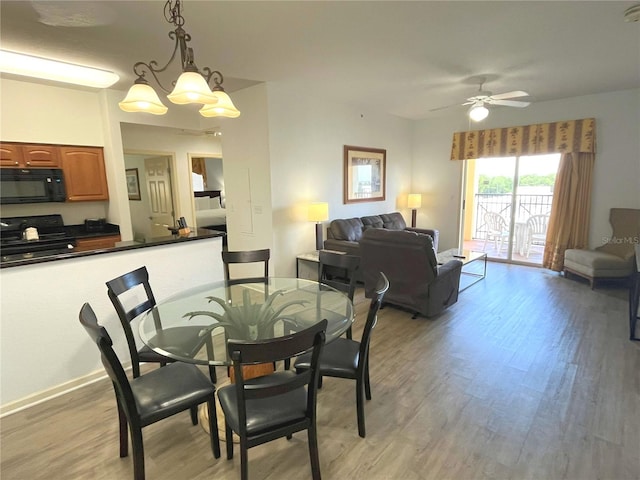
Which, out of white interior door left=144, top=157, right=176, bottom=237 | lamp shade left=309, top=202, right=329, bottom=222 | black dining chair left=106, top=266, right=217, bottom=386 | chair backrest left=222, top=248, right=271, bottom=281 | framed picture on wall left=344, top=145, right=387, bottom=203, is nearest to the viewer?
black dining chair left=106, top=266, right=217, bottom=386

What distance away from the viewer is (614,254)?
460 cm

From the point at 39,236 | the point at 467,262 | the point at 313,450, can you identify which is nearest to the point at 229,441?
the point at 313,450

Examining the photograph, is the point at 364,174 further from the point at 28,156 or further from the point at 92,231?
the point at 28,156

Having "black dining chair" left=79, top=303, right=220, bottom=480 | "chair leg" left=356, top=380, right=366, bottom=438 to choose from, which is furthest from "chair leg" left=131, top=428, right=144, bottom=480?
"chair leg" left=356, top=380, right=366, bottom=438

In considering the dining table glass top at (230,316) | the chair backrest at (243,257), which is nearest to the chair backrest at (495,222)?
the dining table glass top at (230,316)

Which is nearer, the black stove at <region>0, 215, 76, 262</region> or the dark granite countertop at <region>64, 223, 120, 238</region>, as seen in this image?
the black stove at <region>0, 215, 76, 262</region>

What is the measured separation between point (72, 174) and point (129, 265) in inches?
97.1

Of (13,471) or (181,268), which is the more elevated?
(181,268)

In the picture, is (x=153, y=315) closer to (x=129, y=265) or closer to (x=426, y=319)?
(x=129, y=265)

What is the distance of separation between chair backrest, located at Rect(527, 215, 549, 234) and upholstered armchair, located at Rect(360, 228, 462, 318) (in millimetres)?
2996

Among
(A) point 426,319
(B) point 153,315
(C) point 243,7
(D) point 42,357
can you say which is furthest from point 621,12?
(D) point 42,357

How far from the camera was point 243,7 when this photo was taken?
223cm

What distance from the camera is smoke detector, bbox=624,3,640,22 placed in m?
2.35

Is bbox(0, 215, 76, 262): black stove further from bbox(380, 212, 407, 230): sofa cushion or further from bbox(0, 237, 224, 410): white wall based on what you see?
bbox(380, 212, 407, 230): sofa cushion
